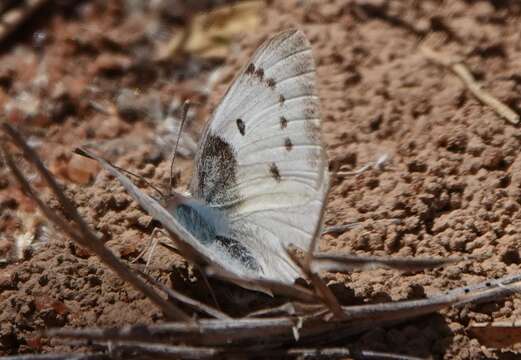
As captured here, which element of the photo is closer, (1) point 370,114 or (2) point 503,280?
(2) point 503,280

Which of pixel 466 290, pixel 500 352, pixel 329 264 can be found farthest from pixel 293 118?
pixel 500 352

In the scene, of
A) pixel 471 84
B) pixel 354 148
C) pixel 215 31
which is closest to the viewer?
pixel 354 148

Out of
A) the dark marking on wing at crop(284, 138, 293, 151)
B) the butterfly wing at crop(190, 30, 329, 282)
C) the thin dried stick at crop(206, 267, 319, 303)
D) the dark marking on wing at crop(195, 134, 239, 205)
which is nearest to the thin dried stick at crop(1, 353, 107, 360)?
the thin dried stick at crop(206, 267, 319, 303)

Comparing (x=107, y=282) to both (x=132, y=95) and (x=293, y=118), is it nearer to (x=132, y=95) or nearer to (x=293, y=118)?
(x=293, y=118)

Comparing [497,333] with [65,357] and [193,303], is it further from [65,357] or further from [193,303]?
[65,357]

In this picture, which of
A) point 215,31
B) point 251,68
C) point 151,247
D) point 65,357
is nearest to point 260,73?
point 251,68

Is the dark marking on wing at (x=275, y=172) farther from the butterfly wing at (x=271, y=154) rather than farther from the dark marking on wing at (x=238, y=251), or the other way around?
the dark marking on wing at (x=238, y=251)
